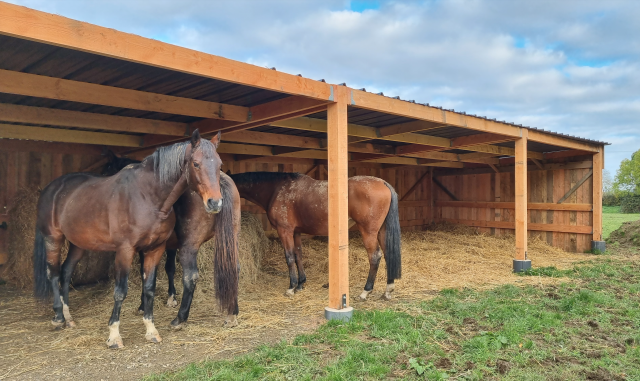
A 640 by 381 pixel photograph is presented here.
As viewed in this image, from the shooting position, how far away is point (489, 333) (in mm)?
3615

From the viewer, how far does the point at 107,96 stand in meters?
3.73

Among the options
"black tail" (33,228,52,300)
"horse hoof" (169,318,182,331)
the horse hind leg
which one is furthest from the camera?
the horse hind leg

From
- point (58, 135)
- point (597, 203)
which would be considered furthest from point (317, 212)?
point (597, 203)

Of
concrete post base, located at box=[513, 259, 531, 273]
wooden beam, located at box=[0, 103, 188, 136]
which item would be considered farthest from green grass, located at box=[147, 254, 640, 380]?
wooden beam, located at box=[0, 103, 188, 136]

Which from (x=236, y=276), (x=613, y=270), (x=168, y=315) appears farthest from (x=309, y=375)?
(x=613, y=270)

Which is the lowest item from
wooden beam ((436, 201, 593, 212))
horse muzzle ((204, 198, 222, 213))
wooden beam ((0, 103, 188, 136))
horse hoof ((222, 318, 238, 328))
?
horse hoof ((222, 318, 238, 328))

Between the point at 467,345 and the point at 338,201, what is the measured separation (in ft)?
5.96

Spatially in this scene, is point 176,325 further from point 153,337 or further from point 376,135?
point 376,135

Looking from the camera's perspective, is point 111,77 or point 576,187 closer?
point 111,77

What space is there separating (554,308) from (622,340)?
101cm

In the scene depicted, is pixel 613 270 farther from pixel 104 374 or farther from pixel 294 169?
pixel 104 374

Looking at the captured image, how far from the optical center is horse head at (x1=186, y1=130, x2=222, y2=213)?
3.14 meters

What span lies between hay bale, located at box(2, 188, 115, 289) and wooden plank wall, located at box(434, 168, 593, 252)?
32.4ft

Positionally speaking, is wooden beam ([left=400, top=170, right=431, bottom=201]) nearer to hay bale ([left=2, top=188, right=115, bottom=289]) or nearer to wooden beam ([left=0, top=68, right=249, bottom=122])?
wooden beam ([left=0, top=68, right=249, bottom=122])
